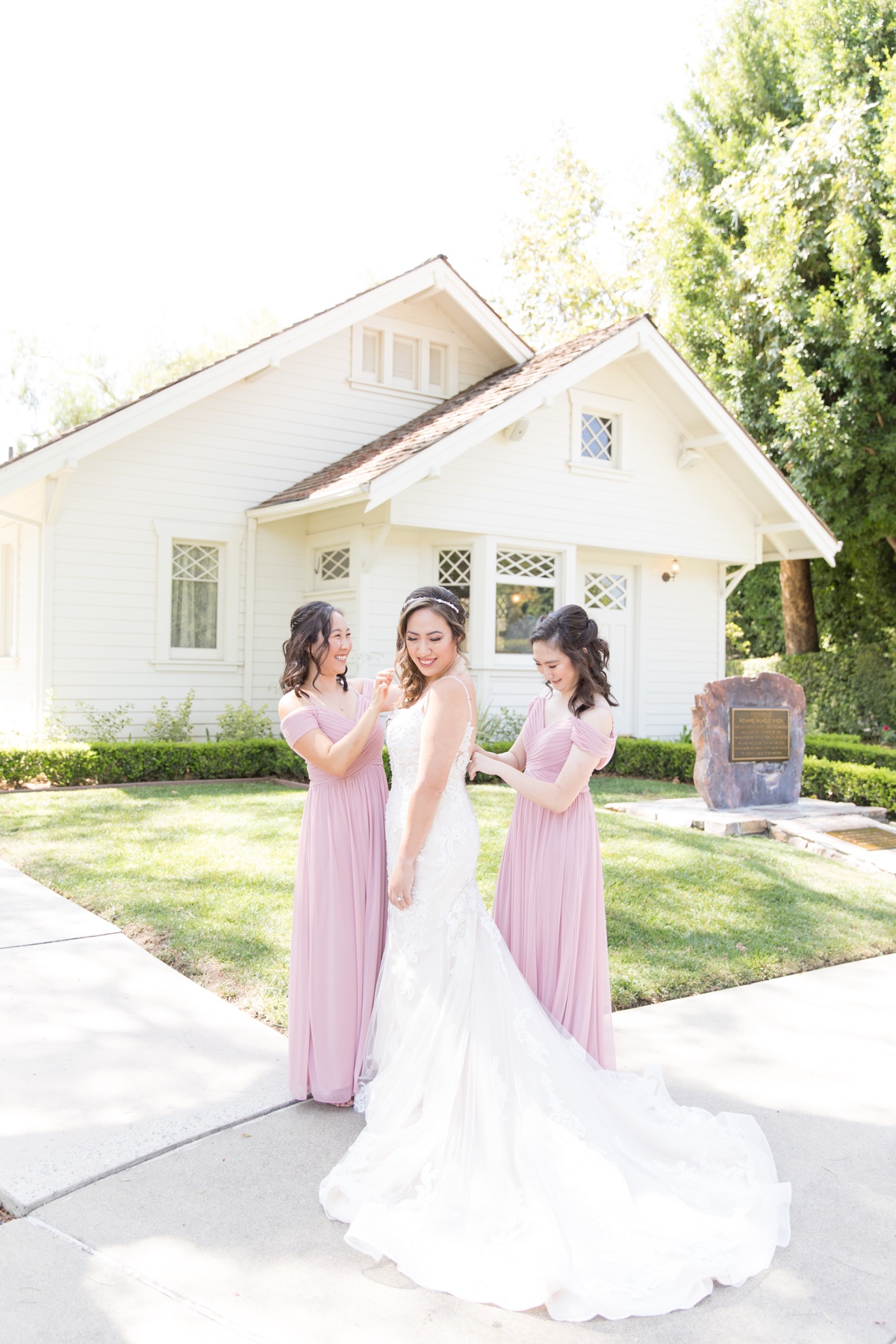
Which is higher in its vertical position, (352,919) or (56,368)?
(56,368)

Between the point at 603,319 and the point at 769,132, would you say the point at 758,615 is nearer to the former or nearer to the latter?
the point at 769,132

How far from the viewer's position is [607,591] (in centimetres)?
1634

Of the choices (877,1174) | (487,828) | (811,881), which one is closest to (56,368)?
(487,828)

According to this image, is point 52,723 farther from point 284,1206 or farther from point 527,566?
point 284,1206

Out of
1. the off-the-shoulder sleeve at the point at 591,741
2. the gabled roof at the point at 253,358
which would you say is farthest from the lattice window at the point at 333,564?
the off-the-shoulder sleeve at the point at 591,741

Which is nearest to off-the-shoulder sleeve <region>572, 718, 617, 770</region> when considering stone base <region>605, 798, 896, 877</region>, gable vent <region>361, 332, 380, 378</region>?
stone base <region>605, 798, 896, 877</region>

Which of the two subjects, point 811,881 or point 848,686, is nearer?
point 811,881

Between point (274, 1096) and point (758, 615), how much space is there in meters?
21.5

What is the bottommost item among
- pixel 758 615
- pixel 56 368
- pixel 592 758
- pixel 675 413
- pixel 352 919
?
pixel 352 919

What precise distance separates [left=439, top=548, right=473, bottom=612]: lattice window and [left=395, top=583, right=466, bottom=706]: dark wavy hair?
1070cm

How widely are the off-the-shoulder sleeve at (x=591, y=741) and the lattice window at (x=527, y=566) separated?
10864 mm

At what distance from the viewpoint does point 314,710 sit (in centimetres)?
390

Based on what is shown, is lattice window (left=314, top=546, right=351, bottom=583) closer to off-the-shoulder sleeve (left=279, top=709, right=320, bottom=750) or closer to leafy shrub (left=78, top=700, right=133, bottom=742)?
leafy shrub (left=78, top=700, right=133, bottom=742)

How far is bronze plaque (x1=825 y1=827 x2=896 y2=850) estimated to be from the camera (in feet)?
30.4
